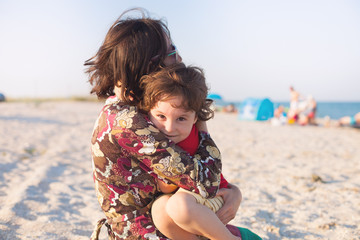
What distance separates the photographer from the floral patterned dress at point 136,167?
5.15 ft

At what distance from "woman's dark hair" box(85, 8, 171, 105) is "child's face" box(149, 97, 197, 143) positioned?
0.15m

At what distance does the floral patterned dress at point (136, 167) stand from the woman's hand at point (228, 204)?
24 cm

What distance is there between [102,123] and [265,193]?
9.05 ft

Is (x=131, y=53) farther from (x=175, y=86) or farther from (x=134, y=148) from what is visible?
(x=134, y=148)

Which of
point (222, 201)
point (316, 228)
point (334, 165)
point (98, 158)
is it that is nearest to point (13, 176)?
point (98, 158)

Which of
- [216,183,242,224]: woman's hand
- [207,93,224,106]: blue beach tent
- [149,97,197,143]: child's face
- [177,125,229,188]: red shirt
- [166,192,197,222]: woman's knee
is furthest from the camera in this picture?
[207,93,224,106]: blue beach tent

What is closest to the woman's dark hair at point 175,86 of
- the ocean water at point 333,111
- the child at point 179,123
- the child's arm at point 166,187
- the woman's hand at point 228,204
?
the child at point 179,123

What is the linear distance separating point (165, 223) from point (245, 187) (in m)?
2.61

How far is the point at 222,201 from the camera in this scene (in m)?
1.91

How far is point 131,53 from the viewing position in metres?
1.62

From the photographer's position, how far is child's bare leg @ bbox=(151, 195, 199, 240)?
164 cm

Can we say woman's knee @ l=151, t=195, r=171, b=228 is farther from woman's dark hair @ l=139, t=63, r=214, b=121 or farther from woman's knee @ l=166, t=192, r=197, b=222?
woman's dark hair @ l=139, t=63, r=214, b=121

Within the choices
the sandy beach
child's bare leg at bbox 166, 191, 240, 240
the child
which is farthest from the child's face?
the sandy beach

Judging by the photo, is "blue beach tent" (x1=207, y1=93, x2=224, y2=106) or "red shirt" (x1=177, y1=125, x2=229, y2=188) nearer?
"red shirt" (x1=177, y1=125, x2=229, y2=188)
